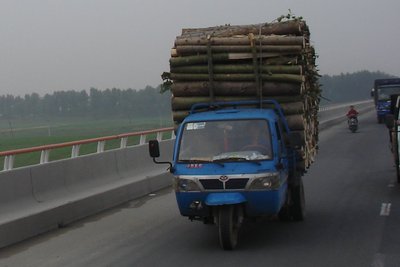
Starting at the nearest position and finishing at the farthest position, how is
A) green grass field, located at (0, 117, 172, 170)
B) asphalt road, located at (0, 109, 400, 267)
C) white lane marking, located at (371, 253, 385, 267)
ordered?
white lane marking, located at (371, 253, 385, 267) < asphalt road, located at (0, 109, 400, 267) < green grass field, located at (0, 117, 172, 170)

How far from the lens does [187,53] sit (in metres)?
9.98

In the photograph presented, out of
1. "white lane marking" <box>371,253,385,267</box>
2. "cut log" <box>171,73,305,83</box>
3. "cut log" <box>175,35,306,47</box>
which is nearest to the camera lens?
"white lane marking" <box>371,253,385,267</box>

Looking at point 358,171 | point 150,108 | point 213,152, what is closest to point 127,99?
point 150,108

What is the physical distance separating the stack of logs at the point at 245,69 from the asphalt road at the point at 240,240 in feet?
4.07

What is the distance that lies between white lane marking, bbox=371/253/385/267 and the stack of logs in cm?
269

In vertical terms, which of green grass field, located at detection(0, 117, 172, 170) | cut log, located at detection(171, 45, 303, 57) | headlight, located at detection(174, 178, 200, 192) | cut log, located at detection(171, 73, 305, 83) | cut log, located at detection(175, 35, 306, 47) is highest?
cut log, located at detection(175, 35, 306, 47)

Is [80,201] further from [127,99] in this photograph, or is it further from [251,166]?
[127,99]

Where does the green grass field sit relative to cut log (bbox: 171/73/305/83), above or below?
below

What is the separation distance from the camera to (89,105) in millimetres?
46406

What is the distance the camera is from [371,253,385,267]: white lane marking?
6827mm

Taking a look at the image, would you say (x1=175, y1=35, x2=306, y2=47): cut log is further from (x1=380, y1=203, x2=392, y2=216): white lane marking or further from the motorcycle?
the motorcycle

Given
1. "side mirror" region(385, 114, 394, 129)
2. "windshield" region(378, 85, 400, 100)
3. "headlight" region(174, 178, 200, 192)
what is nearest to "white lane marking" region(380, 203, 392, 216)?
"side mirror" region(385, 114, 394, 129)

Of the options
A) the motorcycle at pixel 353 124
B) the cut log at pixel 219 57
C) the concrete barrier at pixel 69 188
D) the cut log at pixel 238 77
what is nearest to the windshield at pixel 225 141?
the cut log at pixel 238 77

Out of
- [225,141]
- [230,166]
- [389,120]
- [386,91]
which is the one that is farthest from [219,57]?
[386,91]
